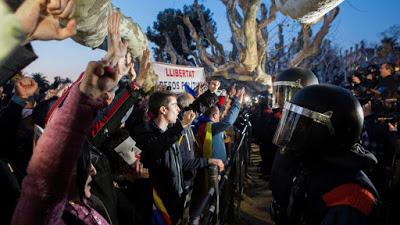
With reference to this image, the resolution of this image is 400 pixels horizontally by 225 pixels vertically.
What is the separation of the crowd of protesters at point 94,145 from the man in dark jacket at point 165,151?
0.03 feet

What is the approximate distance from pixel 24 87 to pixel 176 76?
195 inches

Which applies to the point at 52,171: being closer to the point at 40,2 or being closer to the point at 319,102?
the point at 40,2

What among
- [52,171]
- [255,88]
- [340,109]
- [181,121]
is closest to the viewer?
[52,171]

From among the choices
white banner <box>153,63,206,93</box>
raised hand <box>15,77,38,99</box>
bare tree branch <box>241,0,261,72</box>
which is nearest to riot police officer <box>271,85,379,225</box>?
raised hand <box>15,77,38,99</box>

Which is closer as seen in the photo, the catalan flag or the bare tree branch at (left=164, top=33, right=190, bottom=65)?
the catalan flag

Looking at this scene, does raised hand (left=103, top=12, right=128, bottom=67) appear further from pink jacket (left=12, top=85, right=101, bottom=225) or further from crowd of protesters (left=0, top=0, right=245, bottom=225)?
pink jacket (left=12, top=85, right=101, bottom=225)

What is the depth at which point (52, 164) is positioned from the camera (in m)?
0.90

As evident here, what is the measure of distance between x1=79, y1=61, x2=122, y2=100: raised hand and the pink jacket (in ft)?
0.10

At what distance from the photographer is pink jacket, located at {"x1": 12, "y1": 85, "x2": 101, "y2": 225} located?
0.89 m

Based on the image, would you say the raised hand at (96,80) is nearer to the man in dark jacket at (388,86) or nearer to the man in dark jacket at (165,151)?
the man in dark jacket at (165,151)

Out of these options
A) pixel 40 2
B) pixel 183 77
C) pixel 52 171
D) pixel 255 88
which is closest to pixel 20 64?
pixel 40 2

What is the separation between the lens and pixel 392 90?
16.5 ft

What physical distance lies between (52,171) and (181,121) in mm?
2526

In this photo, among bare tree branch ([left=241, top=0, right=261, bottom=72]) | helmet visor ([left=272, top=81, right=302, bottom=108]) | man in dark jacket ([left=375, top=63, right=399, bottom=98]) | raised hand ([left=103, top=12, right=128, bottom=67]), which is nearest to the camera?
raised hand ([left=103, top=12, right=128, bottom=67])
